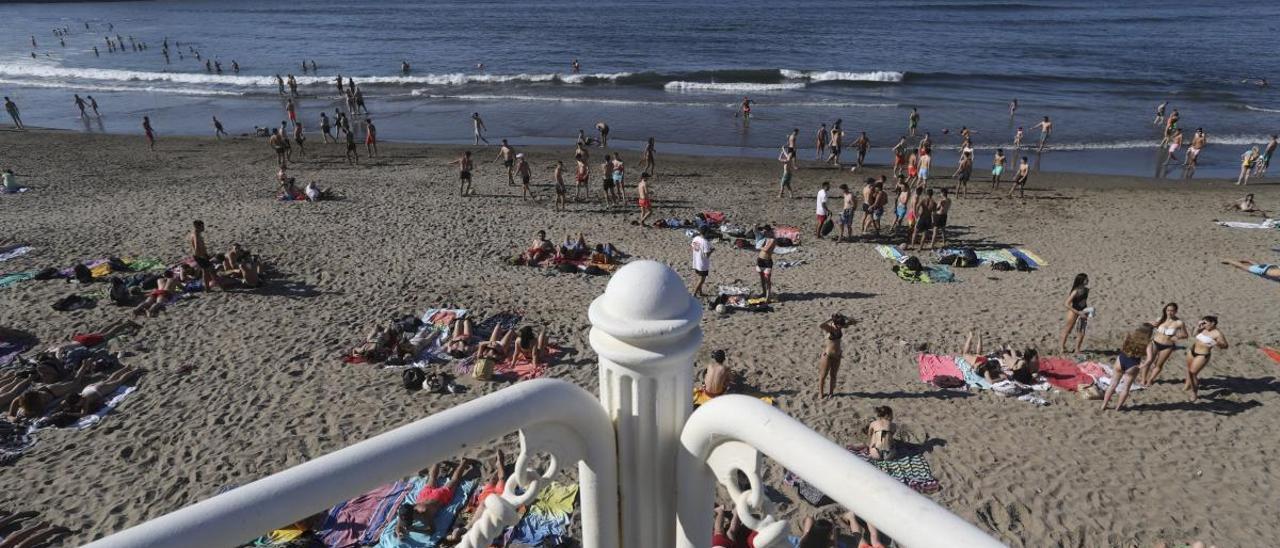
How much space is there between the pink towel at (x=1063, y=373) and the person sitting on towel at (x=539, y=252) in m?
9.14

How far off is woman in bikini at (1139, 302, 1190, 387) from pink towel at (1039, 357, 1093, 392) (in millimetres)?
762

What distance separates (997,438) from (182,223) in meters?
17.9

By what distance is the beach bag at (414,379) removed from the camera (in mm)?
9570

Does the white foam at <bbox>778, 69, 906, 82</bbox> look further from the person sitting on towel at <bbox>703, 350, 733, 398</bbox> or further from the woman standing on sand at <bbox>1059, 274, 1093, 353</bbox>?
the person sitting on towel at <bbox>703, 350, 733, 398</bbox>

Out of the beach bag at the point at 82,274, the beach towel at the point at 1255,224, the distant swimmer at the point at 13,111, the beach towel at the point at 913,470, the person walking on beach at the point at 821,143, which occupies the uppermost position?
the distant swimmer at the point at 13,111

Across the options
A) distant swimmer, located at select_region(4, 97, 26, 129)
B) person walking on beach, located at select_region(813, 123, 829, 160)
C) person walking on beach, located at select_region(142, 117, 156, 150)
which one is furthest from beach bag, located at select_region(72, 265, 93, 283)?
distant swimmer, located at select_region(4, 97, 26, 129)

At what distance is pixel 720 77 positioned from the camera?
136 feet

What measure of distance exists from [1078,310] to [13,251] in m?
20.4

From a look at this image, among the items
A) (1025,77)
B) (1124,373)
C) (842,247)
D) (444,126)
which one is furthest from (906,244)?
(1025,77)

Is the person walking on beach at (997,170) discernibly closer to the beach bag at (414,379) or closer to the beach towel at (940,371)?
the beach towel at (940,371)

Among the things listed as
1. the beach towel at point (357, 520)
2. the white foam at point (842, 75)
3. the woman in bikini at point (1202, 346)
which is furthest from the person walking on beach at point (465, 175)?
the white foam at point (842, 75)

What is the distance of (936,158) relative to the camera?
963 inches

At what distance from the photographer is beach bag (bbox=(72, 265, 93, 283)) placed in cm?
1270

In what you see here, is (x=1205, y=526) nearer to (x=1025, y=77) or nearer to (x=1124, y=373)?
(x=1124, y=373)
